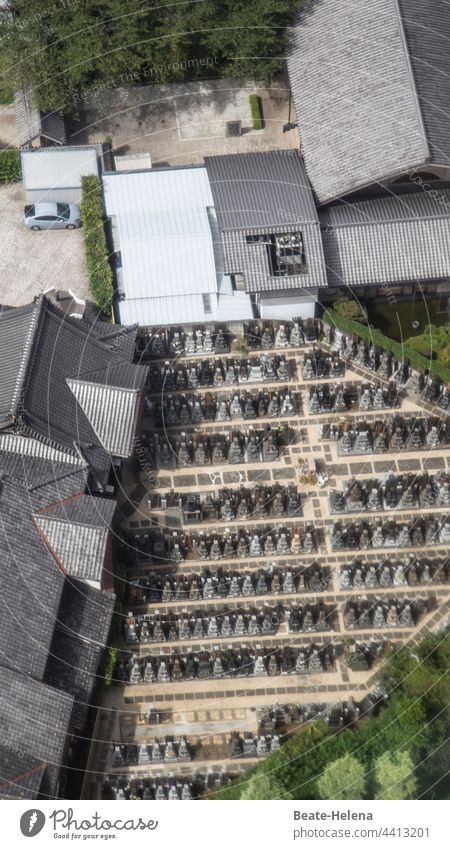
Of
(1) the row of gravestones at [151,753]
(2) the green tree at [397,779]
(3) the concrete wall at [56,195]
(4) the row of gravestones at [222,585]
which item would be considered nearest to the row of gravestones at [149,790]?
(1) the row of gravestones at [151,753]

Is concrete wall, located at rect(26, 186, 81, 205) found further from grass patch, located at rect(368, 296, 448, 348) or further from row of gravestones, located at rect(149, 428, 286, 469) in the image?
grass patch, located at rect(368, 296, 448, 348)

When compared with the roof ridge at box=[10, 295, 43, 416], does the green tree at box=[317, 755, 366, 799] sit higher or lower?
lower

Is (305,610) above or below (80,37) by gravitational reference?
below

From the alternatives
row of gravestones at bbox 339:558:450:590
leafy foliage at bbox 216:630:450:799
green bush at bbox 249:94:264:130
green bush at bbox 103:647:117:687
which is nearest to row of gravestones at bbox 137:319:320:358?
row of gravestones at bbox 339:558:450:590

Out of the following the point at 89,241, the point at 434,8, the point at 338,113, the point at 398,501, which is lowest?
the point at 398,501

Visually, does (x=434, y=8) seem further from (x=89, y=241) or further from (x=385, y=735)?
(x=385, y=735)

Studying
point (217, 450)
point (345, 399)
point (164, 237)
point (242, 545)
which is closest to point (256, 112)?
point (164, 237)
